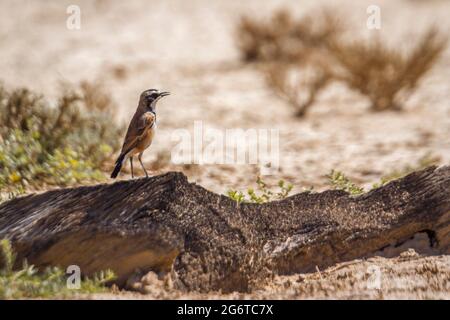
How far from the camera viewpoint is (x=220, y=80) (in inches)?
440

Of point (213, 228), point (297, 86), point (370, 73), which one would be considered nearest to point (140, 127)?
point (213, 228)

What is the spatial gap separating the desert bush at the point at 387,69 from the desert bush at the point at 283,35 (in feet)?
7.28

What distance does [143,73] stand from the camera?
11.3m

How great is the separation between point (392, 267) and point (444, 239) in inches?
16.0

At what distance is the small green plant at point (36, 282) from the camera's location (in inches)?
145

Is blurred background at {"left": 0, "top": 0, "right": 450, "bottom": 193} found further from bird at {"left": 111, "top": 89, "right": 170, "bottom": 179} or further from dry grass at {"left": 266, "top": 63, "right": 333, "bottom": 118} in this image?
bird at {"left": 111, "top": 89, "right": 170, "bottom": 179}

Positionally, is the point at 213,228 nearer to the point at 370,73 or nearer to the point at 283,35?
the point at 370,73

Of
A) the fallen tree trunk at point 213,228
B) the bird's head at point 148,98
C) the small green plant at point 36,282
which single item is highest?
the bird's head at point 148,98

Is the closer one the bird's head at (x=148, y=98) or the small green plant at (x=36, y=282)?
the small green plant at (x=36, y=282)

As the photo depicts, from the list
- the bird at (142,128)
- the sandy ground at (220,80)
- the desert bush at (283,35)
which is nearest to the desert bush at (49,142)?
the sandy ground at (220,80)

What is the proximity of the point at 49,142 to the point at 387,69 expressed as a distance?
5018 mm

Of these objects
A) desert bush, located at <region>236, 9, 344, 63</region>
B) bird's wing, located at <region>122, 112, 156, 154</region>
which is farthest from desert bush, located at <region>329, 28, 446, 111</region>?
bird's wing, located at <region>122, 112, 156, 154</region>

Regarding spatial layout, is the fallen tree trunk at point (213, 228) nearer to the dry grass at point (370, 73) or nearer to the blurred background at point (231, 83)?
the blurred background at point (231, 83)

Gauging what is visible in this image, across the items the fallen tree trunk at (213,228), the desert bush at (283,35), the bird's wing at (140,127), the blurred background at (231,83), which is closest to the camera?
the fallen tree trunk at (213,228)
